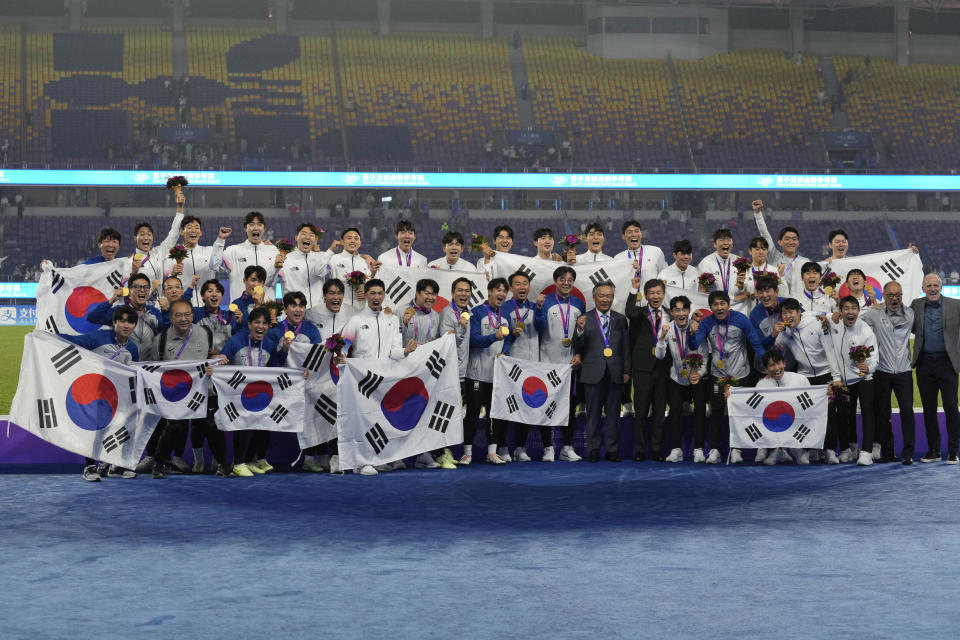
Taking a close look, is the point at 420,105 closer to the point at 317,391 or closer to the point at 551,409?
the point at 551,409

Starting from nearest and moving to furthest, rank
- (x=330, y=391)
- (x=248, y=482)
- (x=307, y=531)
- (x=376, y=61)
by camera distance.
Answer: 1. (x=307, y=531)
2. (x=248, y=482)
3. (x=330, y=391)
4. (x=376, y=61)

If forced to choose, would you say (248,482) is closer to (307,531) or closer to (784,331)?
(307,531)

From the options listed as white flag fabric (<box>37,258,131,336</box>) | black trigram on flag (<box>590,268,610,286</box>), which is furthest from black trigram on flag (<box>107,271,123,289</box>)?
black trigram on flag (<box>590,268,610,286</box>)

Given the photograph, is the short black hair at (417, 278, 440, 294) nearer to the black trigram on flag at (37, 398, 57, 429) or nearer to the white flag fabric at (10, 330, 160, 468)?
the white flag fabric at (10, 330, 160, 468)

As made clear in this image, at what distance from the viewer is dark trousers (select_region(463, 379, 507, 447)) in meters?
11.4

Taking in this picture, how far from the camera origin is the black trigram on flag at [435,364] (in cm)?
1103

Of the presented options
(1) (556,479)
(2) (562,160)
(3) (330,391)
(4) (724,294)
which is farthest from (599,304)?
(2) (562,160)

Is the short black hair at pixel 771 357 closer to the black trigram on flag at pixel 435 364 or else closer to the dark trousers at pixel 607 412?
the dark trousers at pixel 607 412

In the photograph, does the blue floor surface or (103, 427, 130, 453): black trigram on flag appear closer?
the blue floor surface

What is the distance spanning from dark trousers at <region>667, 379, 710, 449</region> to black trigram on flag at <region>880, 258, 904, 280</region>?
347 cm

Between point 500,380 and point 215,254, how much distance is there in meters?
3.45

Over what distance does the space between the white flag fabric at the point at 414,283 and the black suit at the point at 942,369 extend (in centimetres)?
451

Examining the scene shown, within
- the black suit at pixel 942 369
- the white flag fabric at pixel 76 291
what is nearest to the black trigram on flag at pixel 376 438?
the white flag fabric at pixel 76 291

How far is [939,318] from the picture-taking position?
11.4 meters
